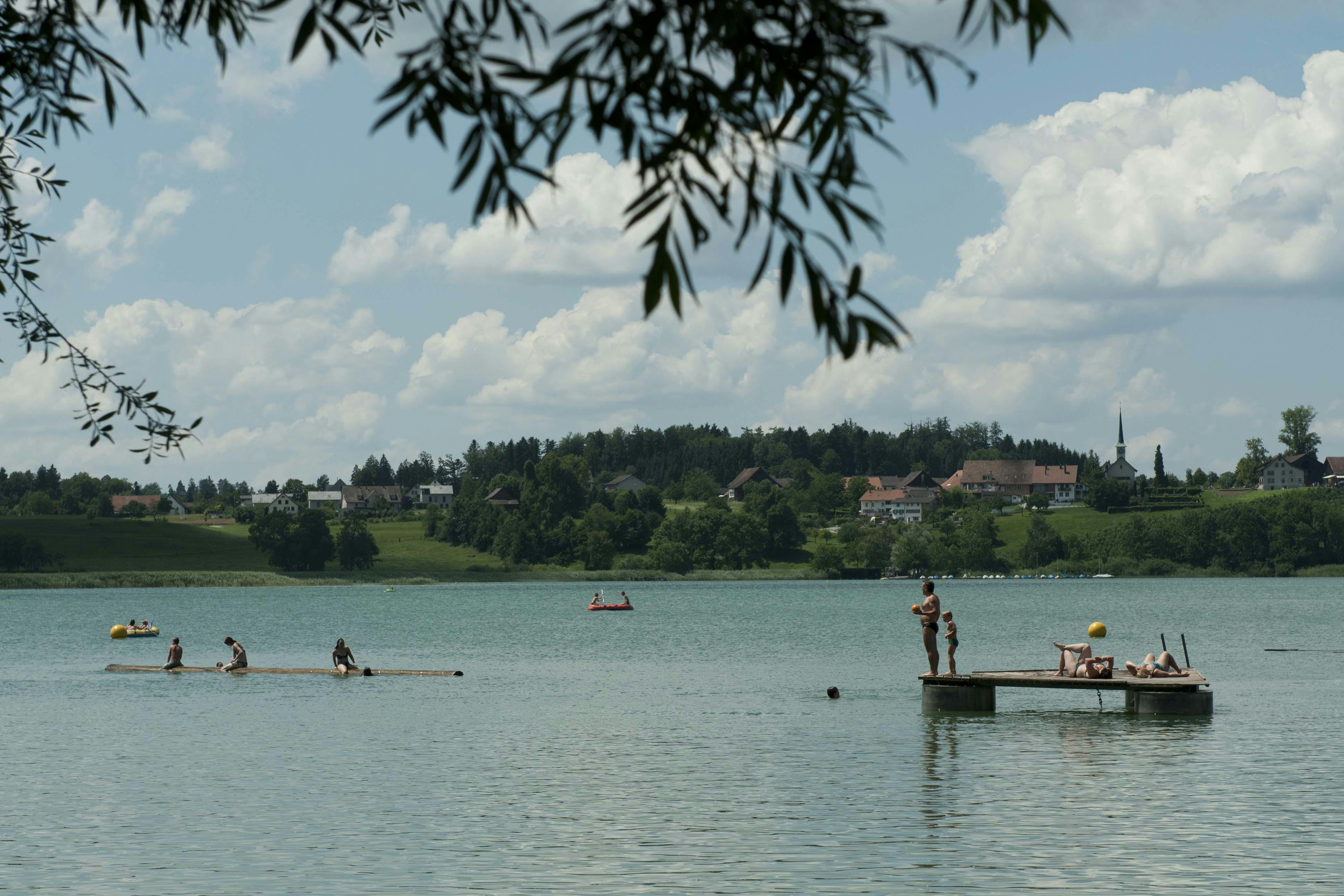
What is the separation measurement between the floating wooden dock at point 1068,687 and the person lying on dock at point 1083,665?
0.19 m

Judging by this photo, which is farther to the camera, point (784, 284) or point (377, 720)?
point (377, 720)

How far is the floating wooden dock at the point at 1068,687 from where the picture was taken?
39812 millimetres

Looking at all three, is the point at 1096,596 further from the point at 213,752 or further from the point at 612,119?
the point at 612,119

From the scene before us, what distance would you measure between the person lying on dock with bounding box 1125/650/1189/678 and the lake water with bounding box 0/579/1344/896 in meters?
1.32

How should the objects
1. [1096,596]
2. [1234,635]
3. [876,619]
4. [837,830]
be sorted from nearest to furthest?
[837,830] < [1234,635] < [876,619] < [1096,596]

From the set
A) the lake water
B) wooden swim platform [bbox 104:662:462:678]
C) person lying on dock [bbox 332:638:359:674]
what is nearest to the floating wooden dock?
the lake water

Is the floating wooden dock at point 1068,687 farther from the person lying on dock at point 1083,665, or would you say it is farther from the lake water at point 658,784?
the lake water at point 658,784

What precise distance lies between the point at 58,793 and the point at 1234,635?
263 ft

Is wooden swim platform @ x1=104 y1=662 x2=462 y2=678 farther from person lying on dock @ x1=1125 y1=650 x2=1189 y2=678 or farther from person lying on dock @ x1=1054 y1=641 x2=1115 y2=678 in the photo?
person lying on dock @ x1=1125 y1=650 x2=1189 y2=678

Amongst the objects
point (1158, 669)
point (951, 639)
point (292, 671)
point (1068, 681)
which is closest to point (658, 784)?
point (951, 639)

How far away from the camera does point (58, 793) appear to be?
29234 mm

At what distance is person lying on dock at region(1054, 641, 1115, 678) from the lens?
40719 millimetres

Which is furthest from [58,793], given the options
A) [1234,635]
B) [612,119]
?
[1234,635]

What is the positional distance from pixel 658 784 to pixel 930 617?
10.8 meters
